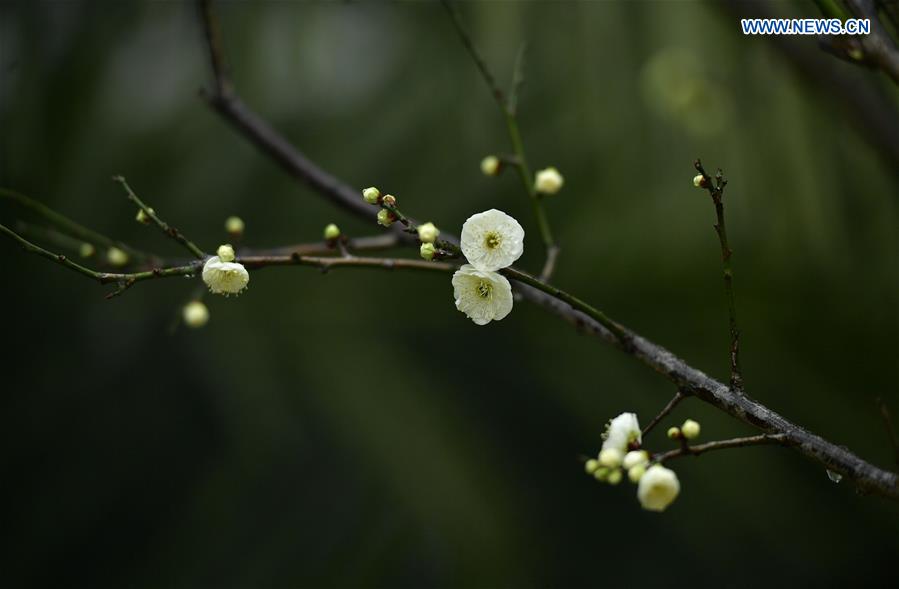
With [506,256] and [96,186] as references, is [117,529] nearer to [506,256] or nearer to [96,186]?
[96,186]

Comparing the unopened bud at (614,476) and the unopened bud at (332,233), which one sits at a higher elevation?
the unopened bud at (332,233)

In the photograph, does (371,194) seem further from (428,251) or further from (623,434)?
(623,434)

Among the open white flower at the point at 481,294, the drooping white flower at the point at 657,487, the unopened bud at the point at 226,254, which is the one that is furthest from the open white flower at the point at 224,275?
the drooping white flower at the point at 657,487

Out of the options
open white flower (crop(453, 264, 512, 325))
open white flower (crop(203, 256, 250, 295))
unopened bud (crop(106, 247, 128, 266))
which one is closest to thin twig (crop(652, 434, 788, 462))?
open white flower (crop(453, 264, 512, 325))

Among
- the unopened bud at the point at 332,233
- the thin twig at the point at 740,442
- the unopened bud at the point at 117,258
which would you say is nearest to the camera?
the thin twig at the point at 740,442

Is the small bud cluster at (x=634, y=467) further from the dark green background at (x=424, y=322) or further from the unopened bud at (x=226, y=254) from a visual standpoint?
the dark green background at (x=424, y=322)

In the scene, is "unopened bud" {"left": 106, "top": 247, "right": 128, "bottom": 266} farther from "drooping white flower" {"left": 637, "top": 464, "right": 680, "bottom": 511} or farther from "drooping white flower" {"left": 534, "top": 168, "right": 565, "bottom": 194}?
"drooping white flower" {"left": 637, "top": 464, "right": 680, "bottom": 511}

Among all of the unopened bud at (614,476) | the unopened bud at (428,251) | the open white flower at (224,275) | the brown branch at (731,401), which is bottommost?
the open white flower at (224,275)
